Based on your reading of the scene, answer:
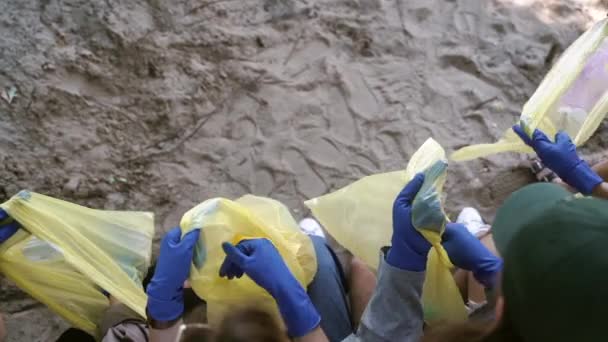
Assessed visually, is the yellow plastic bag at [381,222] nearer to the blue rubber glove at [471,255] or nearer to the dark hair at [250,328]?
the blue rubber glove at [471,255]

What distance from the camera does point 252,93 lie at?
6.21ft

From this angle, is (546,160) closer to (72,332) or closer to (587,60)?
(587,60)

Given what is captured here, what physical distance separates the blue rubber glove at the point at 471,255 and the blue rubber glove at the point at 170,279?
50 cm

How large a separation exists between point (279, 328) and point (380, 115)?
1.07 m

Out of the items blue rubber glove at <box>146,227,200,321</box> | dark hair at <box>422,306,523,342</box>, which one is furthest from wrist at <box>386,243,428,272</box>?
blue rubber glove at <box>146,227,200,321</box>

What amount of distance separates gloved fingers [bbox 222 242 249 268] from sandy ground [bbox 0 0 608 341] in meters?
0.65

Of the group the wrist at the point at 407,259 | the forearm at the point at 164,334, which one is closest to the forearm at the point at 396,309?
the wrist at the point at 407,259

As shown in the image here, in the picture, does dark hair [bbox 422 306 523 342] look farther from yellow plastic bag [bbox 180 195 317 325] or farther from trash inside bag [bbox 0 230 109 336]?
trash inside bag [bbox 0 230 109 336]

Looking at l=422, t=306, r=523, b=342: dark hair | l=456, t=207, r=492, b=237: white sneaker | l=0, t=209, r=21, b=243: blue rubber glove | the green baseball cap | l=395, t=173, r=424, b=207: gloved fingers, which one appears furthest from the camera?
l=456, t=207, r=492, b=237: white sneaker

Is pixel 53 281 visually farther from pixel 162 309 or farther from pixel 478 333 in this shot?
pixel 478 333

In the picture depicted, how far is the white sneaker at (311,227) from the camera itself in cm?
152

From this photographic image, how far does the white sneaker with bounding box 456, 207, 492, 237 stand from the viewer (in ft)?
4.95

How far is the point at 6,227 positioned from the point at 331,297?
2.17 ft

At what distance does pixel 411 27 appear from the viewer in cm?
209
